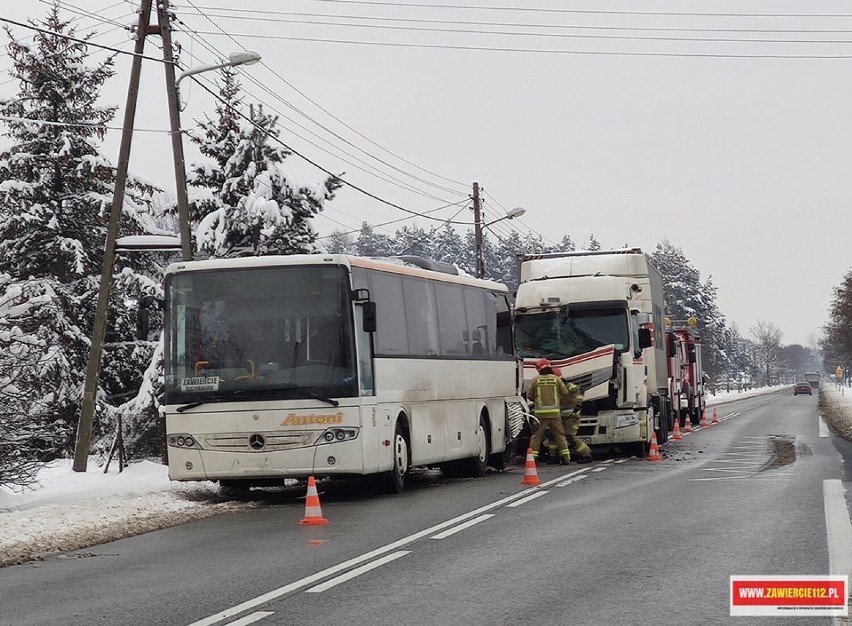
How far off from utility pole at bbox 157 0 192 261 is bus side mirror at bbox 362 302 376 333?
620cm

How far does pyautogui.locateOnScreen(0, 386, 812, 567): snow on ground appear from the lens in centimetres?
1336

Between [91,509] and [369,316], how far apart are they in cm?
425

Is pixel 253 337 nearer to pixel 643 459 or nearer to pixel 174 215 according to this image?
pixel 643 459

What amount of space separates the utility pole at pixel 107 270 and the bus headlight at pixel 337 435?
8238 mm

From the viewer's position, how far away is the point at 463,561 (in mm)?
10656

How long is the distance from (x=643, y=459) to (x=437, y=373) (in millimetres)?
6078

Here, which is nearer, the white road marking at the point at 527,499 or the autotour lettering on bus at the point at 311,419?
the white road marking at the point at 527,499

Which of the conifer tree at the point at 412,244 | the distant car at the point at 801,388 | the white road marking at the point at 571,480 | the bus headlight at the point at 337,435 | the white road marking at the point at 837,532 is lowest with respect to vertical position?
the white road marking at the point at 837,532

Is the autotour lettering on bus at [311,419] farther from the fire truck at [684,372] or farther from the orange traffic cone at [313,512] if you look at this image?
the fire truck at [684,372]

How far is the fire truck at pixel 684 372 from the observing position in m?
35.6

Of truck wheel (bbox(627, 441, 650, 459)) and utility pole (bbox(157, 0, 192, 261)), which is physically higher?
utility pole (bbox(157, 0, 192, 261))

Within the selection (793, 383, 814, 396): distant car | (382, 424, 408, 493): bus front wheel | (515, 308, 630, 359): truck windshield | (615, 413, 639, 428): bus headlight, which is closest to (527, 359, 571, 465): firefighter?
(615, 413, 639, 428): bus headlight

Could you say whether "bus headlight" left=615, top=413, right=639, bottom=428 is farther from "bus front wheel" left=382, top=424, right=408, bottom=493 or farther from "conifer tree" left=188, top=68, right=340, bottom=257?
"conifer tree" left=188, top=68, right=340, bottom=257

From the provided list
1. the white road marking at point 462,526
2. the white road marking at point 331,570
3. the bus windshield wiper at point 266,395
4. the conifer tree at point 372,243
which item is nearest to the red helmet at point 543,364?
the bus windshield wiper at point 266,395
